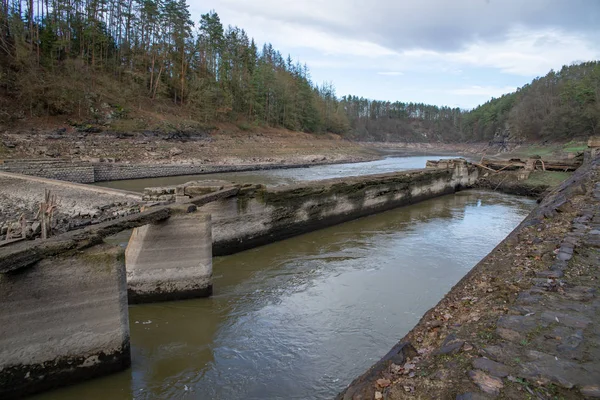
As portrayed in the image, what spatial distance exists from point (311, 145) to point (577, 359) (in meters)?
52.6

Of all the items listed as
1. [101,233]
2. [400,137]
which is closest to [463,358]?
[101,233]

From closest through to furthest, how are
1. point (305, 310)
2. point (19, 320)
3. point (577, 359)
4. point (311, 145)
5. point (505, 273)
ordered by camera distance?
point (577, 359), point (19, 320), point (505, 273), point (305, 310), point (311, 145)

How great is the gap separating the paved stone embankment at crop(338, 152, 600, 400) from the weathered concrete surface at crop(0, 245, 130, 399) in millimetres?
3408

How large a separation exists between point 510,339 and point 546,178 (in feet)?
82.8

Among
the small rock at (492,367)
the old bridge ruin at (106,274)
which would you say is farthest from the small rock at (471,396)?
the old bridge ruin at (106,274)

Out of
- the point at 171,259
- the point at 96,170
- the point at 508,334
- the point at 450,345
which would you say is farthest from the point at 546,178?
the point at 96,170

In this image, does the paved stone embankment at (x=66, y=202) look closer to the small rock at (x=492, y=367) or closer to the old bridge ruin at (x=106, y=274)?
the old bridge ruin at (x=106, y=274)

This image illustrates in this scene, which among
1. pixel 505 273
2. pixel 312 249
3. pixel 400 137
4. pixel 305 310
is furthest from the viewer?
pixel 400 137

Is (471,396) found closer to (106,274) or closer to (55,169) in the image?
(106,274)

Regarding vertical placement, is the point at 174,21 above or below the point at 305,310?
above

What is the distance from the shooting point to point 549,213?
948 centimetres

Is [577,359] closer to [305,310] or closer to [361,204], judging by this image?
[305,310]

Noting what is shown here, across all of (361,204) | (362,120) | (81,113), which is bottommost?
(361,204)

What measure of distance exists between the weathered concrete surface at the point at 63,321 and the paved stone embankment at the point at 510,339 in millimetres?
3408
